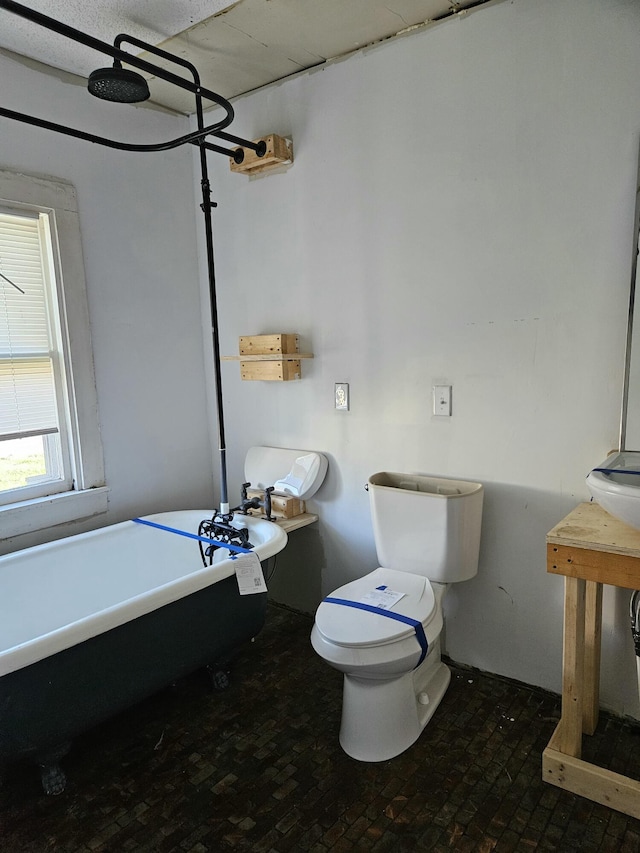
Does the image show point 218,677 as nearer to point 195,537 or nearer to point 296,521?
point 195,537

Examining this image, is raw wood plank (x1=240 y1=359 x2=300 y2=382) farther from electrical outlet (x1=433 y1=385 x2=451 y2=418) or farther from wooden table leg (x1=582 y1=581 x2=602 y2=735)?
wooden table leg (x1=582 y1=581 x2=602 y2=735)

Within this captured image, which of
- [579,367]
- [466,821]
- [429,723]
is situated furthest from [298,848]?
[579,367]

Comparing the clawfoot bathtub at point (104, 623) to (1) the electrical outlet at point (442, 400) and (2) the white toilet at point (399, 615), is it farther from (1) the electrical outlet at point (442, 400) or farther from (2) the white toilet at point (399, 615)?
(1) the electrical outlet at point (442, 400)

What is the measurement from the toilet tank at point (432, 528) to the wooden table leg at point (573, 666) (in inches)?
17.7

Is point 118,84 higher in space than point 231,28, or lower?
lower

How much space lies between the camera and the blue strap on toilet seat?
175 centimetres

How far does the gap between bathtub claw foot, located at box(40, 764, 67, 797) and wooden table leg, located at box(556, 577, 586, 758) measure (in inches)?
60.3

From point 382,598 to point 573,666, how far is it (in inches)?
24.1

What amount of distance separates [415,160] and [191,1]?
3.08 feet

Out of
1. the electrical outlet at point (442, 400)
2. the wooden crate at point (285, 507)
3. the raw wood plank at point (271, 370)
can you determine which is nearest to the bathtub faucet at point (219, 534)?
the wooden crate at point (285, 507)

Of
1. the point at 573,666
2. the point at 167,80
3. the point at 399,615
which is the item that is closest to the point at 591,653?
the point at 573,666

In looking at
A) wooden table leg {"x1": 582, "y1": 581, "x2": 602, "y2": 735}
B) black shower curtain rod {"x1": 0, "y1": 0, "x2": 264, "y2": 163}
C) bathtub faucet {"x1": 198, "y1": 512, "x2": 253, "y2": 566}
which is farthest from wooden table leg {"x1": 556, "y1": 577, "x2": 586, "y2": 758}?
black shower curtain rod {"x1": 0, "y1": 0, "x2": 264, "y2": 163}

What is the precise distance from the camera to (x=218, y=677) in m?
2.19

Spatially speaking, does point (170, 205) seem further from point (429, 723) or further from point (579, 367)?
point (429, 723)
